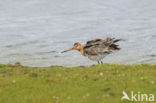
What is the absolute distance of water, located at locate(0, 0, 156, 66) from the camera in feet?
130

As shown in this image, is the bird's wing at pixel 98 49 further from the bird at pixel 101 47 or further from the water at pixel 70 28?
the water at pixel 70 28

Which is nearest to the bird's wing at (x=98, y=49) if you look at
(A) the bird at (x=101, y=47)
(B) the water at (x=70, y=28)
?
(A) the bird at (x=101, y=47)

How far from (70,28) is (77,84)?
32851 millimetres

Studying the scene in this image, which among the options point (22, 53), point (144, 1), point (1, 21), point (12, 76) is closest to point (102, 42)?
point (12, 76)

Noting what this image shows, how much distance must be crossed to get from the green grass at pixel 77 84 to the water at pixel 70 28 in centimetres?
1612

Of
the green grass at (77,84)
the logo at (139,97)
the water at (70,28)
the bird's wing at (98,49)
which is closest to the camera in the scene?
the logo at (139,97)

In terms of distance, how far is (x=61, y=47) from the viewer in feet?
141

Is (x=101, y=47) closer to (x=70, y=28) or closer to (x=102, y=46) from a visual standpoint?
(x=102, y=46)

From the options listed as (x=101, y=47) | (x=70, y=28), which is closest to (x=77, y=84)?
(x=101, y=47)

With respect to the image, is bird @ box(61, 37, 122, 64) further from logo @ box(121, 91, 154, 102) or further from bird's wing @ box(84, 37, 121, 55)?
logo @ box(121, 91, 154, 102)

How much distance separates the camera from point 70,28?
50656mm

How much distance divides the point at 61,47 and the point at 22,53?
4135 mm

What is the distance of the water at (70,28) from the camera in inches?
1556

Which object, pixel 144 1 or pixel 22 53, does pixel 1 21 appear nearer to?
pixel 22 53
